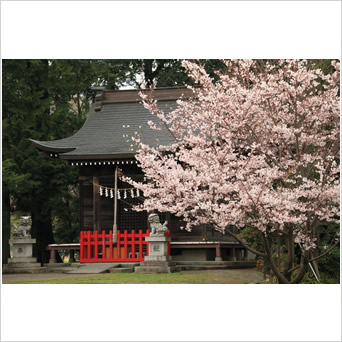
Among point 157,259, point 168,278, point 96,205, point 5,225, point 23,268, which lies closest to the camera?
point 168,278

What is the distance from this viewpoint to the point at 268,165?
7.59 meters

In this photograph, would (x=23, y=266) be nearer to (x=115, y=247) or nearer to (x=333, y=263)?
(x=115, y=247)

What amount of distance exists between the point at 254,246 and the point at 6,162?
521 cm

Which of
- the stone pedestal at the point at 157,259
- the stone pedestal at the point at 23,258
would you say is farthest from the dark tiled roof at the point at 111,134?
the stone pedestal at the point at 23,258

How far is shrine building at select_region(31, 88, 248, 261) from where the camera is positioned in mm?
11883

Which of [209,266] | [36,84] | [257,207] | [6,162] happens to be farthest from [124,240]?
[257,207]

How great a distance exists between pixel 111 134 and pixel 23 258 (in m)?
3.41

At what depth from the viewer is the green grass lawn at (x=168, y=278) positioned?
9117mm

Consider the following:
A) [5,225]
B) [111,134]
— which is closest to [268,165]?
[111,134]

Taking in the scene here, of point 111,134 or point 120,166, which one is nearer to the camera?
point 120,166

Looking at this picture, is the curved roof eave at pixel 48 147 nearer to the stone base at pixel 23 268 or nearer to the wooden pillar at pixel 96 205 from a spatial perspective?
the wooden pillar at pixel 96 205

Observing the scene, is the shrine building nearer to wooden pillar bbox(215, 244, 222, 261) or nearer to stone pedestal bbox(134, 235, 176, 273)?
wooden pillar bbox(215, 244, 222, 261)

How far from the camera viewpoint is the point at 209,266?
439 inches

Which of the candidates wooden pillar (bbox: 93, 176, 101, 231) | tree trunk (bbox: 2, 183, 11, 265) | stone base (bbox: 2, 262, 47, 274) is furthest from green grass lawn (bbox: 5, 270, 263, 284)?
wooden pillar (bbox: 93, 176, 101, 231)
